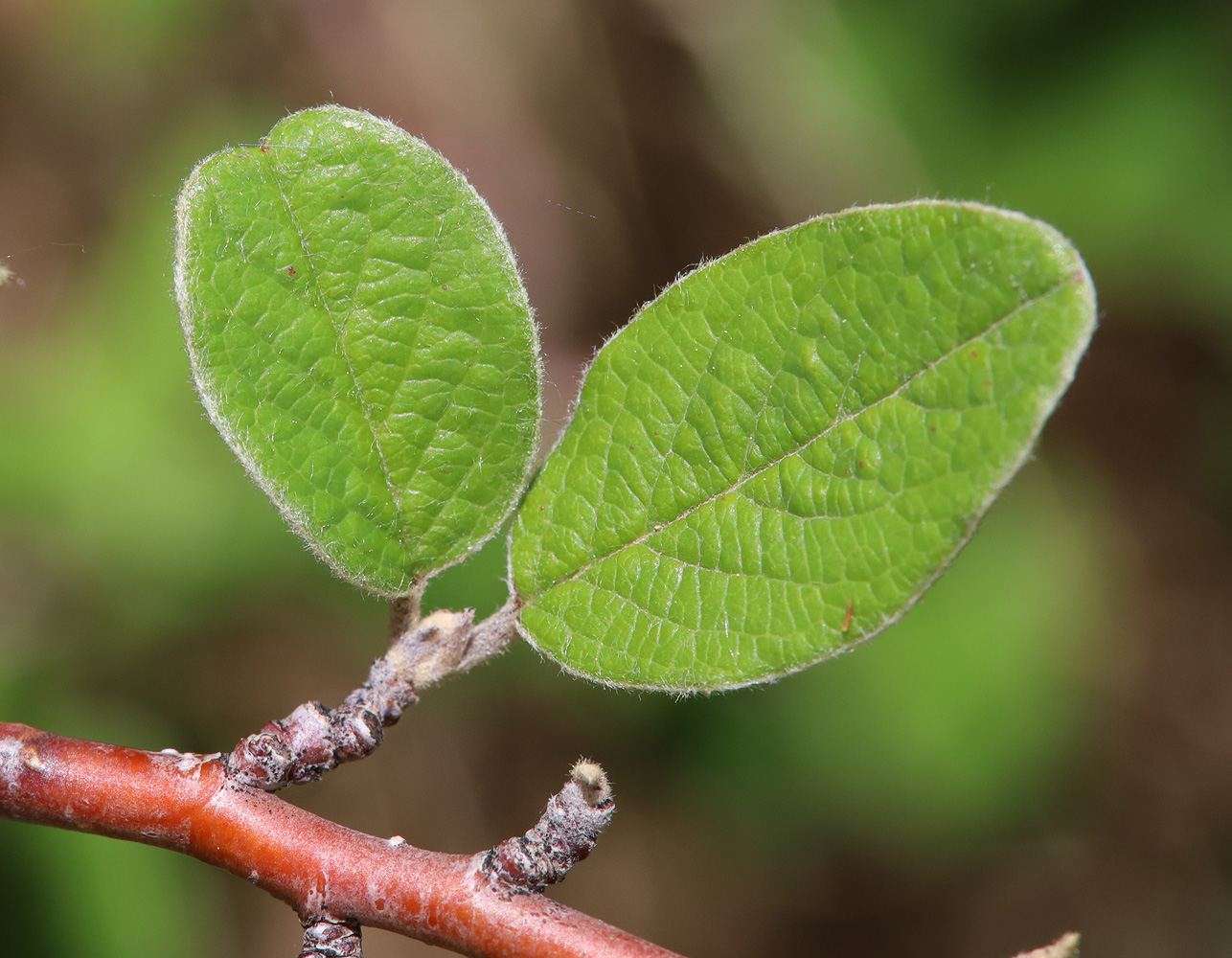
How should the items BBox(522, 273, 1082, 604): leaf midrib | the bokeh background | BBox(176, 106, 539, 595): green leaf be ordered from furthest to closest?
the bokeh background → BBox(176, 106, 539, 595): green leaf → BBox(522, 273, 1082, 604): leaf midrib

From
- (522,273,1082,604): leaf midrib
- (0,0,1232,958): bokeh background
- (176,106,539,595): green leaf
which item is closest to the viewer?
(522,273,1082,604): leaf midrib

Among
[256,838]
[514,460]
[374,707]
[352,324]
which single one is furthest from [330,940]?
[352,324]

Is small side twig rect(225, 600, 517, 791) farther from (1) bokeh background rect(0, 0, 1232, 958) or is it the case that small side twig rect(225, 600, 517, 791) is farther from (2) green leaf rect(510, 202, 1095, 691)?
(1) bokeh background rect(0, 0, 1232, 958)

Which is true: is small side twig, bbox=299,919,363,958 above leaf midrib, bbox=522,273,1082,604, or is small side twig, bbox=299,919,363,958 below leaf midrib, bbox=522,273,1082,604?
below

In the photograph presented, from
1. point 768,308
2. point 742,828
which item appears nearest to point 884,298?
point 768,308

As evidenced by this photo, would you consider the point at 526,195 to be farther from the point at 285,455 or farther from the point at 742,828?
the point at 285,455

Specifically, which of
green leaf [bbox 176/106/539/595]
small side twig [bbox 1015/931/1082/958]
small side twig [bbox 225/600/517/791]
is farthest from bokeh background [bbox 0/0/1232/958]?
small side twig [bbox 1015/931/1082/958]

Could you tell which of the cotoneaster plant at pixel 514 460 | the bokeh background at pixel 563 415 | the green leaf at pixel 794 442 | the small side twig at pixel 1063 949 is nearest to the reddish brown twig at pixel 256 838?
the cotoneaster plant at pixel 514 460
